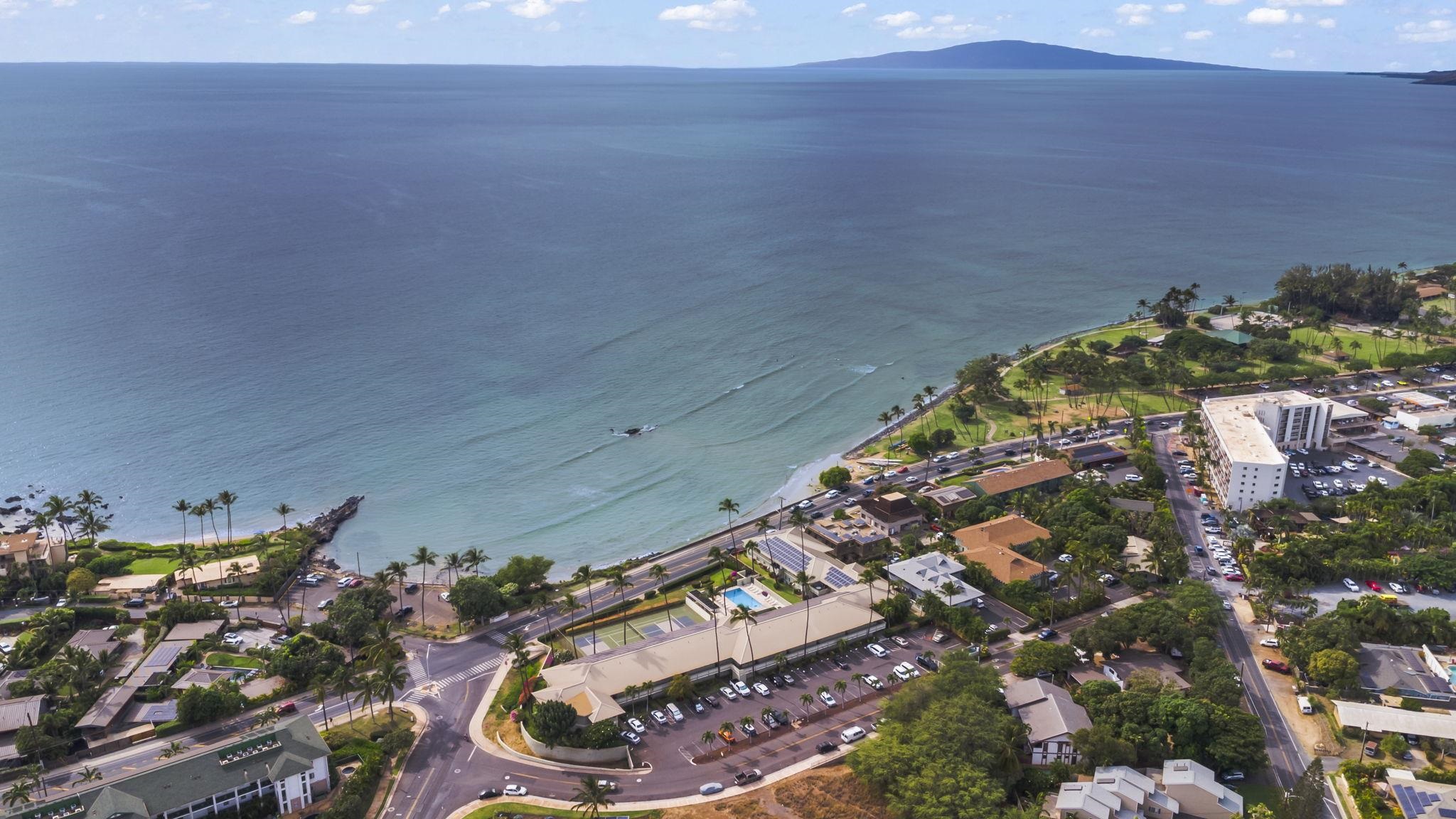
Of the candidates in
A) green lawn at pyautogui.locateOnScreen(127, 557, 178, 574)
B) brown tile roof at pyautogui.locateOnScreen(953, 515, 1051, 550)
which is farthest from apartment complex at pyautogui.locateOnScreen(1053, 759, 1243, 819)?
green lawn at pyautogui.locateOnScreen(127, 557, 178, 574)

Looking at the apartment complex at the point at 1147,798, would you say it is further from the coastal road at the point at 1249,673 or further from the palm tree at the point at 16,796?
the palm tree at the point at 16,796

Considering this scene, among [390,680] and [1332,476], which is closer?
[390,680]

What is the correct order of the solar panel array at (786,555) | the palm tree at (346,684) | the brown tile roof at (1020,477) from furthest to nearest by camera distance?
the brown tile roof at (1020,477) → the solar panel array at (786,555) → the palm tree at (346,684)

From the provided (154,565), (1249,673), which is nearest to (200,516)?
(154,565)

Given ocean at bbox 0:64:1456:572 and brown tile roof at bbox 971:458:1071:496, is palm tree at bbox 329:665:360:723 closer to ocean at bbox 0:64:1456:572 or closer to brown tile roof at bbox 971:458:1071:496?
ocean at bbox 0:64:1456:572

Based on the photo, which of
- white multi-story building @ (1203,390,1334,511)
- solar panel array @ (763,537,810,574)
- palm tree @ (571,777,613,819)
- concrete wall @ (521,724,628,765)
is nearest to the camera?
palm tree @ (571,777,613,819)

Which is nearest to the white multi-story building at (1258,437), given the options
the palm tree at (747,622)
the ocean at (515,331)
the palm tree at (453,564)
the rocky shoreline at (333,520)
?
the ocean at (515,331)

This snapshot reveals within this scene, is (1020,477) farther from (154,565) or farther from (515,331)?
Result: (154,565)
